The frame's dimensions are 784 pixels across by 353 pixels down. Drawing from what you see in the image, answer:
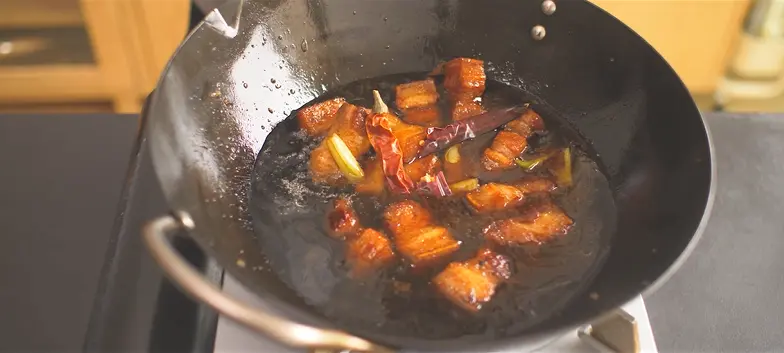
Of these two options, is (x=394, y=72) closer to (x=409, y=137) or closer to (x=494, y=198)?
(x=409, y=137)

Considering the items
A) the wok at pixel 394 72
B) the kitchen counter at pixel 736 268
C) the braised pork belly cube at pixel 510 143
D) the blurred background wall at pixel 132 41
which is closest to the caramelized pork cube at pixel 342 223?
the wok at pixel 394 72

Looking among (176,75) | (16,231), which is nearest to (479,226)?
(176,75)

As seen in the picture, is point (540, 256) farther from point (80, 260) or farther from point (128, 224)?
point (80, 260)

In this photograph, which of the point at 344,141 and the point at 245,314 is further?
the point at 344,141

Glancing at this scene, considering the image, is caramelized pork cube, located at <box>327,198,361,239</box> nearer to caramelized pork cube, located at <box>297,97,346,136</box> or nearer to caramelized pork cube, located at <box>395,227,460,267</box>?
caramelized pork cube, located at <box>395,227,460,267</box>

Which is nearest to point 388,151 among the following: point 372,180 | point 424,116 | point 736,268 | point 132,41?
point 372,180

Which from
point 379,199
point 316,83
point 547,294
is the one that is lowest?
point 547,294
